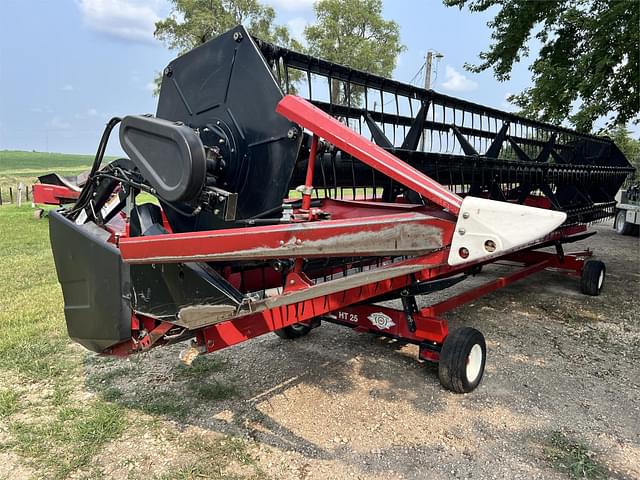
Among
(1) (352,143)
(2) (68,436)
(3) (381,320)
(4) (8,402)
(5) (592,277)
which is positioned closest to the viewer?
(1) (352,143)

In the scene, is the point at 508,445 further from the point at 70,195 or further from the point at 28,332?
the point at 28,332

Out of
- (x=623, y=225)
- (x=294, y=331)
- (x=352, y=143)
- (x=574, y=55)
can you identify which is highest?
(x=574, y=55)

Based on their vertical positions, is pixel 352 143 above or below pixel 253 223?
above

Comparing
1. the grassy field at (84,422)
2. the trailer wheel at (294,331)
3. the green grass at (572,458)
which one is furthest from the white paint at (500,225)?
the trailer wheel at (294,331)

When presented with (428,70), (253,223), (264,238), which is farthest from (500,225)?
(428,70)

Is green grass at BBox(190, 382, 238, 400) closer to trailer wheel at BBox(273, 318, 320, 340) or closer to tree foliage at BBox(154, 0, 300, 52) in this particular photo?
trailer wheel at BBox(273, 318, 320, 340)

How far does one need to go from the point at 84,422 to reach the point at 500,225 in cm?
268

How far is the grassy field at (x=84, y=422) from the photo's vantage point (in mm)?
2506

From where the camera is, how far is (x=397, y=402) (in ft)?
10.5

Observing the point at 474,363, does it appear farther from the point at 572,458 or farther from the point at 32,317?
the point at 32,317

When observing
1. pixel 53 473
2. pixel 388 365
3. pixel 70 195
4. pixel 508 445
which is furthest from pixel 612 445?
pixel 70 195

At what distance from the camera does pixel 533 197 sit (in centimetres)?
638

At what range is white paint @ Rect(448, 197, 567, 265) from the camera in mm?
1819

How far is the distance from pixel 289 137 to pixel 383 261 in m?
1.76
